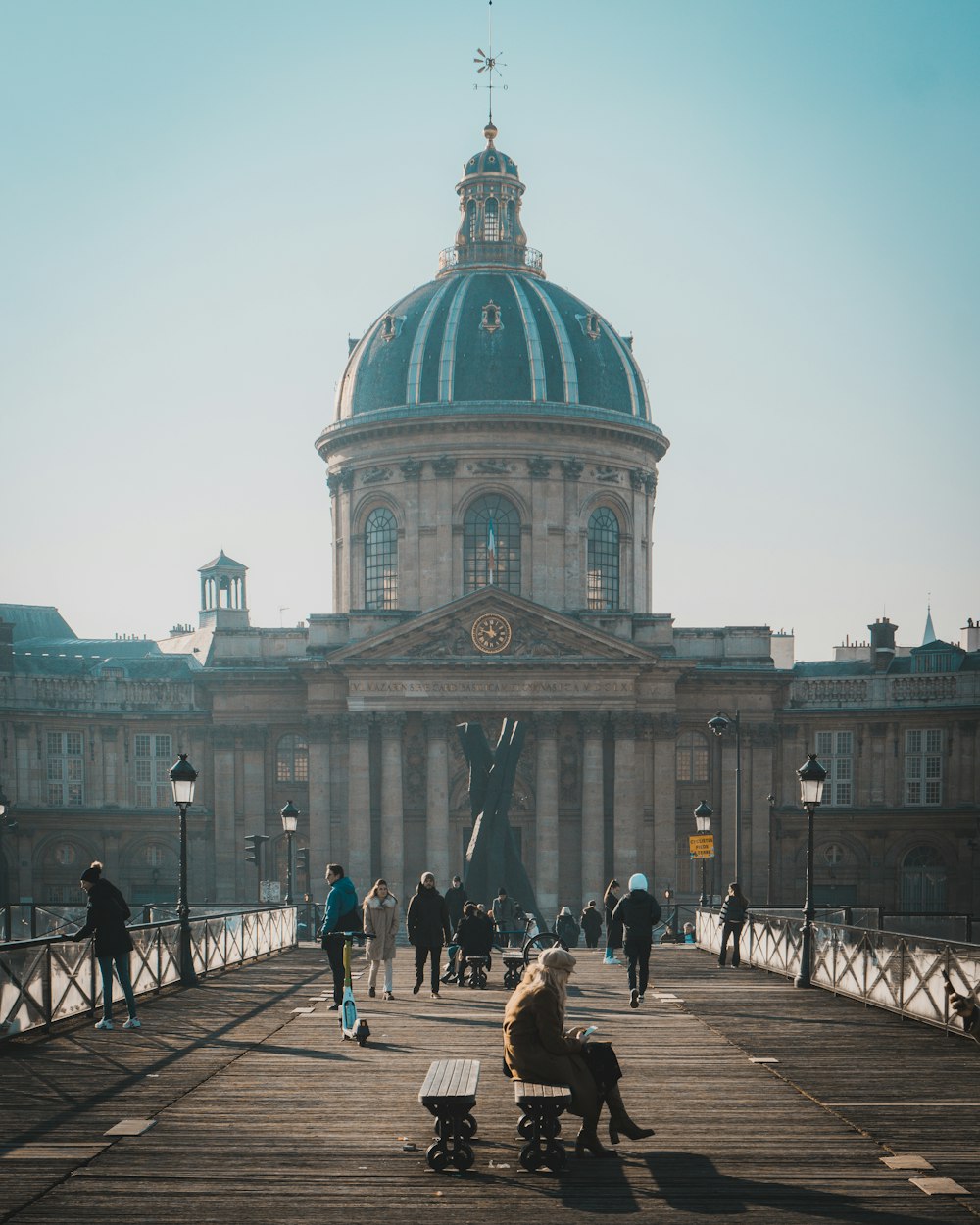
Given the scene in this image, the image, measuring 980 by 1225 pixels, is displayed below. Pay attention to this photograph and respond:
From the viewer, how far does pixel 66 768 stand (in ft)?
252

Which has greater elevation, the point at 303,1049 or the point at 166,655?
the point at 166,655

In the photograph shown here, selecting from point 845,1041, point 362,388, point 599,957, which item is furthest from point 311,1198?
point 362,388

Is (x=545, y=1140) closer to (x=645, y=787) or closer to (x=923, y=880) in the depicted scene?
(x=645, y=787)

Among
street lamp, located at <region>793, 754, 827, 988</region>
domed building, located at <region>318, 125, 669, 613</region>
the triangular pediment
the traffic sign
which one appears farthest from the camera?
domed building, located at <region>318, 125, 669, 613</region>

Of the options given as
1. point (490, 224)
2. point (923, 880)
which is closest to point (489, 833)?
point (923, 880)

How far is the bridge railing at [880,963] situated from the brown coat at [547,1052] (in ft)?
26.6

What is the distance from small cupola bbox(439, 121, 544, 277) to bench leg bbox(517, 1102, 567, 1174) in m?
69.7

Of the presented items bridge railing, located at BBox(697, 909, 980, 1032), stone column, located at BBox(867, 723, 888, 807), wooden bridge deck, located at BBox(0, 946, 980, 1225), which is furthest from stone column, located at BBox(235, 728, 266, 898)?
wooden bridge deck, located at BBox(0, 946, 980, 1225)

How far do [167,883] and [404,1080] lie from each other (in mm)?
58592

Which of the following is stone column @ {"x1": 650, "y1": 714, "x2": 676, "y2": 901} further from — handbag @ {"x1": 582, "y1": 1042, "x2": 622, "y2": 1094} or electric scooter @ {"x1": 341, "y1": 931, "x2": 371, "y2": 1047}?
handbag @ {"x1": 582, "y1": 1042, "x2": 622, "y2": 1094}

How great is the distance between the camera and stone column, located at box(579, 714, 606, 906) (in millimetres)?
68750

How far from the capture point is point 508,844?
4928 centimetres

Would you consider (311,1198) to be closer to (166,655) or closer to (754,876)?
(754,876)

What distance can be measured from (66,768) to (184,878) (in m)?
47.1
